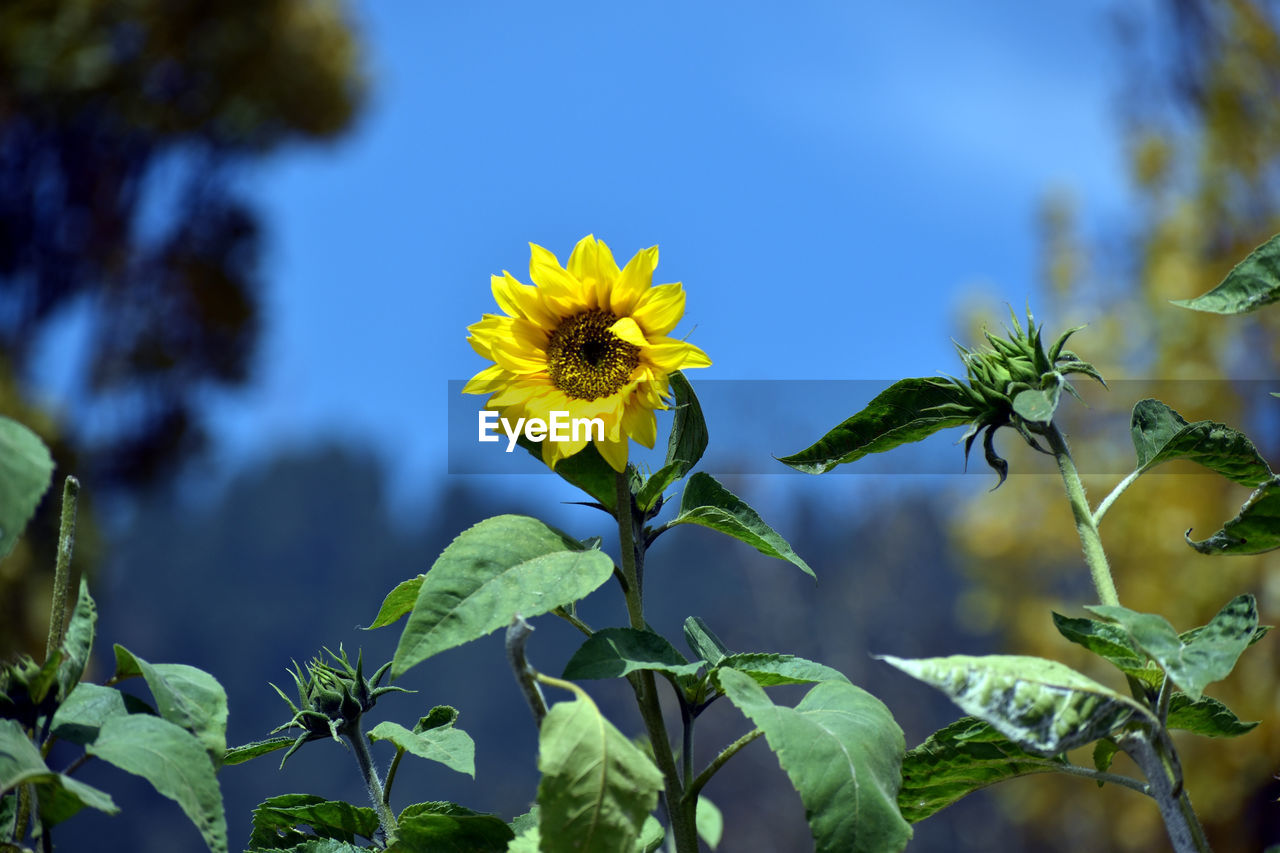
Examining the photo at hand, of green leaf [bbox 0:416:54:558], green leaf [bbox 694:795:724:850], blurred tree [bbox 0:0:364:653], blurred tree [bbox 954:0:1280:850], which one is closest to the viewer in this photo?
green leaf [bbox 0:416:54:558]

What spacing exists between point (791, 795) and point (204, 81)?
217 inches

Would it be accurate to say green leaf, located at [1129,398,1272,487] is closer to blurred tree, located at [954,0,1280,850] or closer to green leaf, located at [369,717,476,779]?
green leaf, located at [369,717,476,779]

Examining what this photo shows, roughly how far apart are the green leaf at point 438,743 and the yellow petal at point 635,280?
163 mm

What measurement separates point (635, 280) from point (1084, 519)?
6.8 inches

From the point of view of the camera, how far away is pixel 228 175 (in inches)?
269

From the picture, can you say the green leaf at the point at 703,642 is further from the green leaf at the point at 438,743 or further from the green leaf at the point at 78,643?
the green leaf at the point at 78,643

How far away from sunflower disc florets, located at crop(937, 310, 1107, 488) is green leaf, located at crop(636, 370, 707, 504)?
8 cm

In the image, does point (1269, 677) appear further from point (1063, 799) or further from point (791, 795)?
point (791, 795)

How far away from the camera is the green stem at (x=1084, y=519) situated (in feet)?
1.08

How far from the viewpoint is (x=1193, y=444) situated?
35 cm

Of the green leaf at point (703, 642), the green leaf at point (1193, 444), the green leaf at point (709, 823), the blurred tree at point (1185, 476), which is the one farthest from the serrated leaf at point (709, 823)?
the blurred tree at point (1185, 476)

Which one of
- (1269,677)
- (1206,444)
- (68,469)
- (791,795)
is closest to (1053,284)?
(1269,677)

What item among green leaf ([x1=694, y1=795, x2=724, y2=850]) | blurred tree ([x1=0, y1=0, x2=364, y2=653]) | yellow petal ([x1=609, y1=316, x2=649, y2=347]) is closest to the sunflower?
yellow petal ([x1=609, y1=316, x2=649, y2=347])

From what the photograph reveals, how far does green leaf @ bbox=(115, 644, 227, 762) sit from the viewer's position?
0.31 metres
